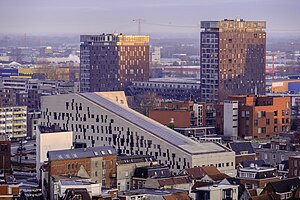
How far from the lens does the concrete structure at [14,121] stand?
36.5 meters

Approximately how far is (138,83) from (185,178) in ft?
88.6

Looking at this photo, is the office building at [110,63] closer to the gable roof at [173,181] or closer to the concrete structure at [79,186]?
the gable roof at [173,181]

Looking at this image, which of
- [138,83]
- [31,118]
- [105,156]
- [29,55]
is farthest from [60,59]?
[105,156]

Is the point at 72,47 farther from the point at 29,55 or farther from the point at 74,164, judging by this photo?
the point at 74,164

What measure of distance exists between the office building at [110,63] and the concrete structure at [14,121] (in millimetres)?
14284

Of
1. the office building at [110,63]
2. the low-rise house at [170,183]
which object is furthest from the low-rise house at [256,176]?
the office building at [110,63]

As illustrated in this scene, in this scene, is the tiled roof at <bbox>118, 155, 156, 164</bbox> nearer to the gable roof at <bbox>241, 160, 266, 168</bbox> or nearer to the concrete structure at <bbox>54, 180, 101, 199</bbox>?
the gable roof at <bbox>241, 160, 266, 168</bbox>

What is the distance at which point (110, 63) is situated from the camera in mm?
51938

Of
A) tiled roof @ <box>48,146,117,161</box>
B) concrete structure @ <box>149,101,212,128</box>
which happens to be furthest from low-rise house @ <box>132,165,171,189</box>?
concrete structure @ <box>149,101,212,128</box>

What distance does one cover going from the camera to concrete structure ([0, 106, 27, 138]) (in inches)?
1437

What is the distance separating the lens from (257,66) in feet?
155

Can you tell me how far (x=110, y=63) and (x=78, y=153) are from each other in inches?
1096

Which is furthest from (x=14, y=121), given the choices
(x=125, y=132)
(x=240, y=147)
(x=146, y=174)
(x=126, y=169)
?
(x=146, y=174)

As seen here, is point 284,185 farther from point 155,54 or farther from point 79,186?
point 155,54
